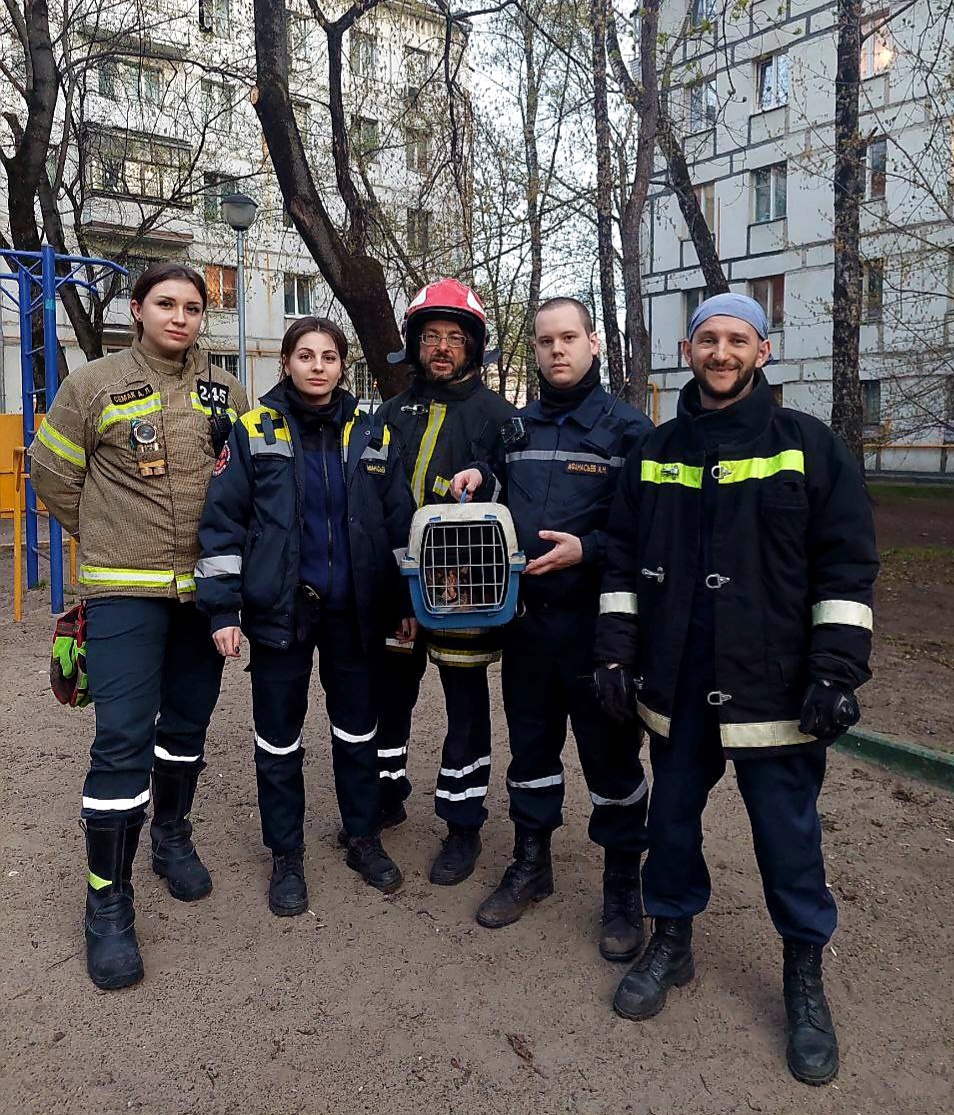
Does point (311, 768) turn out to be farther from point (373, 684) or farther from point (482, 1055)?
point (482, 1055)

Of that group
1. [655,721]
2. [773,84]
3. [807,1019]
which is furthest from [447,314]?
[773,84]

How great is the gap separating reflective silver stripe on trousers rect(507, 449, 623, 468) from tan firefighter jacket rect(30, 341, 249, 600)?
108cm

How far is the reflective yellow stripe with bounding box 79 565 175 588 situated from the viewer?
2928 mm

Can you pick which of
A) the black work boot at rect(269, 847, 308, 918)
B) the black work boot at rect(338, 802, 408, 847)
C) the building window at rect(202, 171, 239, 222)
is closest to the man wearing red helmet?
the black work boot at rect(338, 802, 408, 847)

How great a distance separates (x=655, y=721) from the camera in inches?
106

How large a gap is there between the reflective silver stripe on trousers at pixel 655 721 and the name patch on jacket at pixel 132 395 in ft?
6.07

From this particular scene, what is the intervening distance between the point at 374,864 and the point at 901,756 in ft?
8.47

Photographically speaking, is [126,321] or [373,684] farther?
[126,321]

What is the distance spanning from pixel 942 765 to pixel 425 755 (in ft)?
8.00

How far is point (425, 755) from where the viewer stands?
4.79 m

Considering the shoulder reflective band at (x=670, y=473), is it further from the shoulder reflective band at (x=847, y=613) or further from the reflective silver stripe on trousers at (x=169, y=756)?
the reflective silver stripe on trousers at (x=169, y=756)

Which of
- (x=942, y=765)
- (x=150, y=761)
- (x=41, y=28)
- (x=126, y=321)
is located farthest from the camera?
(x=126, y=321)

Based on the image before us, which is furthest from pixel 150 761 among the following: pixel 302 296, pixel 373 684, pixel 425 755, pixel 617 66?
pixel 302 296

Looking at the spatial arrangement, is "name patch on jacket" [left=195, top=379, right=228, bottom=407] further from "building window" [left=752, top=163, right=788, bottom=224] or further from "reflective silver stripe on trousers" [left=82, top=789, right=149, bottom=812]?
"building window" [left=752, top=163, right=788, bottom=224]
